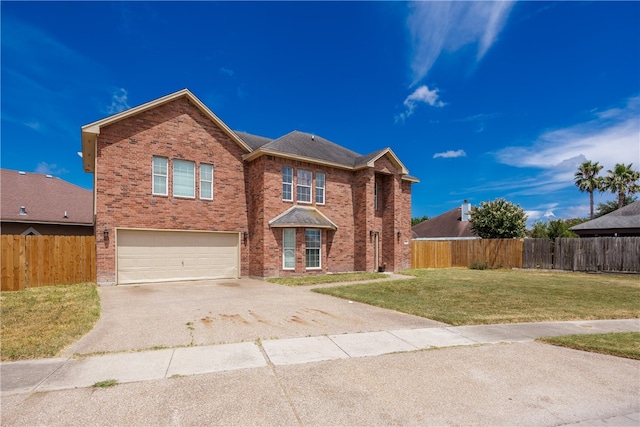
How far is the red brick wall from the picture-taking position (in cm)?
1343

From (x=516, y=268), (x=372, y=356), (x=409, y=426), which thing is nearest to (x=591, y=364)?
(x=372, y=356)

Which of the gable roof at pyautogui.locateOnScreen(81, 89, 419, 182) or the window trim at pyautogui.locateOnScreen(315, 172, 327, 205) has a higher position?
the gable roof at pyautogui.locateOnScreen(81, 89, 419, 182)

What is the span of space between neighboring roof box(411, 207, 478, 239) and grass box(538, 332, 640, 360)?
28.6m

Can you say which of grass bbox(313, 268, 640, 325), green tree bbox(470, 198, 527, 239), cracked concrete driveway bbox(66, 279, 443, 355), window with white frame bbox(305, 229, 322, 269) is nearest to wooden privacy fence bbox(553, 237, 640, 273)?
green tree bbox(470, 198, 527, 239)

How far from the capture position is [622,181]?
131 ft

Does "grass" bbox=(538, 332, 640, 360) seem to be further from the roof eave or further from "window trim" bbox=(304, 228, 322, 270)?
the roof eave

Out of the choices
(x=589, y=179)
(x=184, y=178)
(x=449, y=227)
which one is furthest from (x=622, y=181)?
(x=184, y=178)

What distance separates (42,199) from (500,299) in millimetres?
25759

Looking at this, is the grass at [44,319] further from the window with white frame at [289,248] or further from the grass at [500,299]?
the window with white frame at [289,248]

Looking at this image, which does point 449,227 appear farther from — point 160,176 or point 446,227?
point 160,176

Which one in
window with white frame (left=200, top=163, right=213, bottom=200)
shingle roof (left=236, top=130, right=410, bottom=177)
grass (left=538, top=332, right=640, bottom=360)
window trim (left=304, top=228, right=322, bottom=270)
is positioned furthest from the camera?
shingle roof (left=236, top=130, right=410, bottom=177)

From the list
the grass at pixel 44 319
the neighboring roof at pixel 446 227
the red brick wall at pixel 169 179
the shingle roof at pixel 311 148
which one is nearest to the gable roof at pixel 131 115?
the red brick wall at pixel 169 179

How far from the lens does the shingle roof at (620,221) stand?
22.5 metres

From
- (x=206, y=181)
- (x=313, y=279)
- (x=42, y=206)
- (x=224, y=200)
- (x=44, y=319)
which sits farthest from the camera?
(x=42, y=206)
